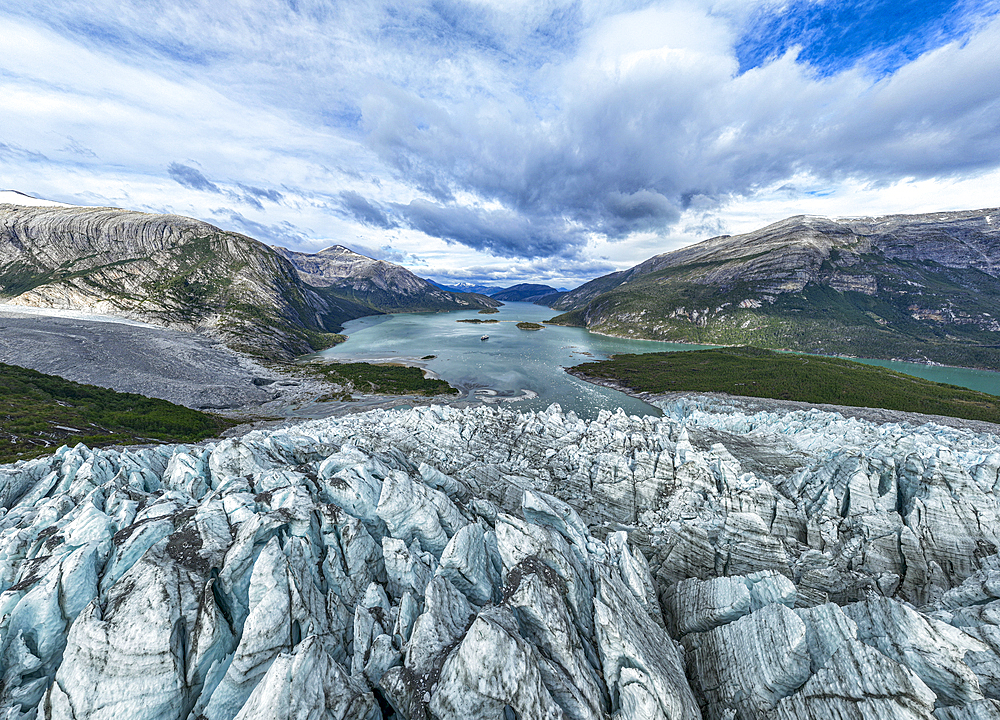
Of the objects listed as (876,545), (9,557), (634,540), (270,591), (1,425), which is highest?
(270,591)

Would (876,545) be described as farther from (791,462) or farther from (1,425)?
(1,425)

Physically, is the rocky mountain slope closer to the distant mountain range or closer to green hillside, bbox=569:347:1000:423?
the distant mountain range

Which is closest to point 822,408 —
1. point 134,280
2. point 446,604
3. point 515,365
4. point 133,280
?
point 515,365

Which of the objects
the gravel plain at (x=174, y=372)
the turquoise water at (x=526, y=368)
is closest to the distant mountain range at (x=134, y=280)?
the gravel plain at (x=174, y=372)

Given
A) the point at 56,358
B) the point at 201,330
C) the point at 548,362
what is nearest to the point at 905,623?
the point at 548,362

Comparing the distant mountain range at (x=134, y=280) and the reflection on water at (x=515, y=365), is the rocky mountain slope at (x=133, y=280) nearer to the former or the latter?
the distant mountain range at (x=134, y=280)
